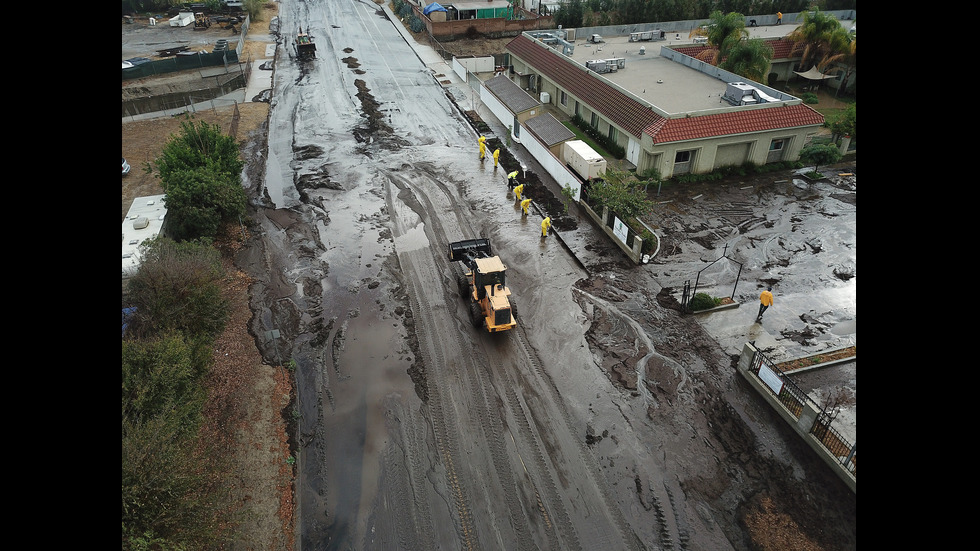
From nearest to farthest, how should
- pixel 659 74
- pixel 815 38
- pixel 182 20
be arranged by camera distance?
pixel 659 74, pixel 815 38, pixel 182 20

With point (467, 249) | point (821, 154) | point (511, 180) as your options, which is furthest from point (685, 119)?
point (467, 249)

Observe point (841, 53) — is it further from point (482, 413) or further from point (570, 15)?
point (482, 413)

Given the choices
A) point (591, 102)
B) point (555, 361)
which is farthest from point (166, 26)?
point (555, 361)

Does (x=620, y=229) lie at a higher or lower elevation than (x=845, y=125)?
lower

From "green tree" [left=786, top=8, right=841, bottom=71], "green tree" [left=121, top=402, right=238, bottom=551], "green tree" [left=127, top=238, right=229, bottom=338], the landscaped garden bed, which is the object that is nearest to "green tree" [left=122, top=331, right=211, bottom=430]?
"green tree" [left=121, top=402, right=238, bottom=551]

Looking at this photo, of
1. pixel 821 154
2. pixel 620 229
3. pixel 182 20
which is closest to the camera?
pixel 620 229
